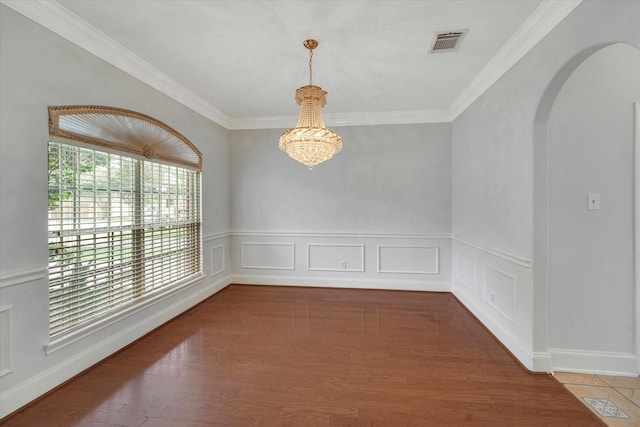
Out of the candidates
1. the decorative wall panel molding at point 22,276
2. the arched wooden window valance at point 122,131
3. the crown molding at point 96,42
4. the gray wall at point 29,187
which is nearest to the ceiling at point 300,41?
the crown molding at point 96,42

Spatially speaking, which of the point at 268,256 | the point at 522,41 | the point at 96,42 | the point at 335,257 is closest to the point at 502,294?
the point at 522,41

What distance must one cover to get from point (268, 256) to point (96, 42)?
3.47 meters

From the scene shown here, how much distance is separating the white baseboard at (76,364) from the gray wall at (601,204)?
3.87 meters

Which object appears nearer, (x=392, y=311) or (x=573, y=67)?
→ (x=573, y=67)

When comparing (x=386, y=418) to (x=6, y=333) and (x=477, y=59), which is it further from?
(x=477, y=59)

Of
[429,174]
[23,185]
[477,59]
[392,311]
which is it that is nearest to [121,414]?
[23,185]

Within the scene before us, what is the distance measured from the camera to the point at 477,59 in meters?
2.88

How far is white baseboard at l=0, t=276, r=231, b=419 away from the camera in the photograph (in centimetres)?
193

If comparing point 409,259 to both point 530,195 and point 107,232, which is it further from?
point 107,232

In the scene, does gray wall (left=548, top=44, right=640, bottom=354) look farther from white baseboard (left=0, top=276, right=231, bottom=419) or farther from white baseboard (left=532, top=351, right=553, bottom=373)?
white baseboard (left=0, top=276, right=231, bottom=419)

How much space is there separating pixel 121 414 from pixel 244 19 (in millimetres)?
2954

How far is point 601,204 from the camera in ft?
7.66

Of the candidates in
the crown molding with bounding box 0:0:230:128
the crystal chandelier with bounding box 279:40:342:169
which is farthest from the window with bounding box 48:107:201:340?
the crystal chandelier with bounding box 279:40:342:169

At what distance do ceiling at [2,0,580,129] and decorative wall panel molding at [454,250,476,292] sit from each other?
6.82 ft
